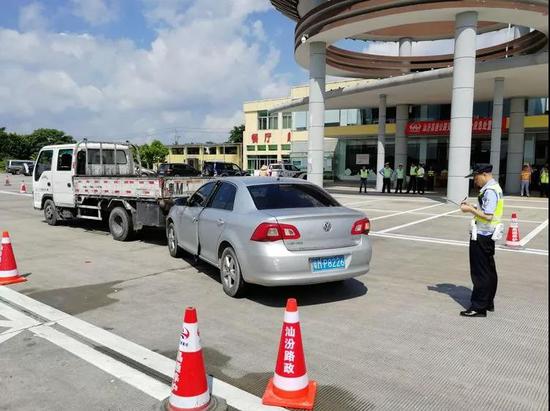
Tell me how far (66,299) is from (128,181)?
466 cm

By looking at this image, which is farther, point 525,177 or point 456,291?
point 525,177

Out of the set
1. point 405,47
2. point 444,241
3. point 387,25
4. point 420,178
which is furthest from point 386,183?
point 444,241

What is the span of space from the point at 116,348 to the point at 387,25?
19938mm

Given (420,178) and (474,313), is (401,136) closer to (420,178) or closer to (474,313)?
(420,178)

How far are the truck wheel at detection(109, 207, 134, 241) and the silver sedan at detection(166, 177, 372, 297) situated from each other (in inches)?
161

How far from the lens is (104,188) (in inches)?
440

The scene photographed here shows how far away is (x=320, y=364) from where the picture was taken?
417 centimetres

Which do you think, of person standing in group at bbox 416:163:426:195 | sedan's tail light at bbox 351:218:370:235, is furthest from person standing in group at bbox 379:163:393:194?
sedan's tail light at bbox 351:218:370:235

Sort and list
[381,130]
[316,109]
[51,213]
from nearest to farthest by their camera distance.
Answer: [51,213], [316,109], [381,130]

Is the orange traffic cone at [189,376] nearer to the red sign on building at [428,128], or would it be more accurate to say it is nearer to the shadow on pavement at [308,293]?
the shadow on pavement at [308,293]

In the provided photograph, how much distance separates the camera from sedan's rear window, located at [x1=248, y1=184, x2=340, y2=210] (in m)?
6.12

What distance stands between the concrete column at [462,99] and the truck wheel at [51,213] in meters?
14.8

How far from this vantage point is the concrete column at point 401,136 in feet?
105

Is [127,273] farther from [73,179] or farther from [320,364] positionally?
[73,179]
